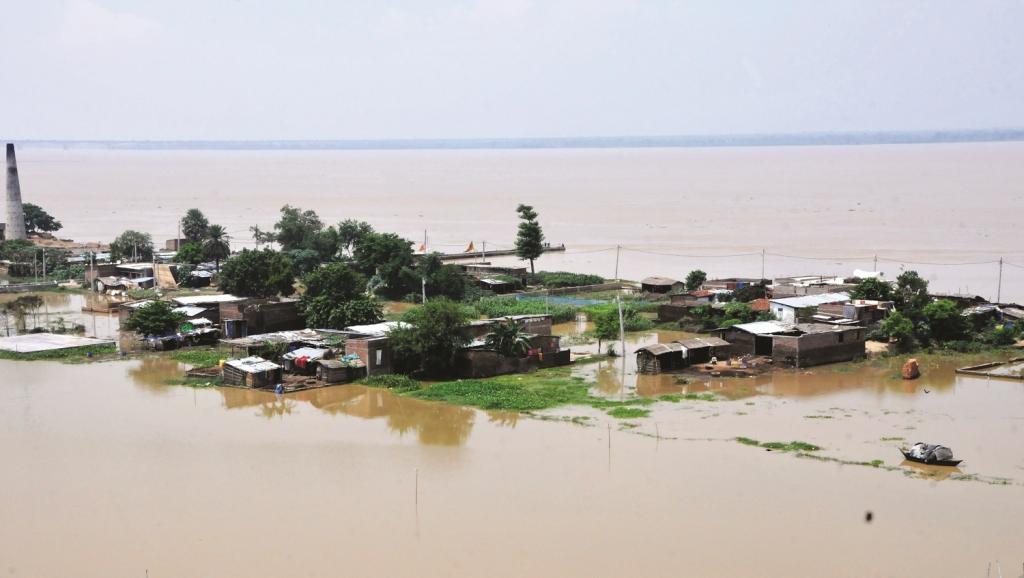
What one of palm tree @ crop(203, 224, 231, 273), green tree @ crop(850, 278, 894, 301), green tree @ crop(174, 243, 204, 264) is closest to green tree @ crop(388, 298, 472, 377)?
green tree @ crop(850, 278, 894, 301)

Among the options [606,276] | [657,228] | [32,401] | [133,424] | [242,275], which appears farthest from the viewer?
[657,228]

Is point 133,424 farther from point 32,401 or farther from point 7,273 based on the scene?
point 7,273

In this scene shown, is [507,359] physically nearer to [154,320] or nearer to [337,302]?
[337,302]

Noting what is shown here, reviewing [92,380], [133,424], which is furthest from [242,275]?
[133,424]

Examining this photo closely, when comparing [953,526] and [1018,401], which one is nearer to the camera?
[953,526]

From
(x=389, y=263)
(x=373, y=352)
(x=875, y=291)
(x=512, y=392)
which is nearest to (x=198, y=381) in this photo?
(x=373, y=352)

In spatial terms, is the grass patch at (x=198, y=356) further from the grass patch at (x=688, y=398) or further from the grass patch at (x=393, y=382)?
the grass patch at (x=688, y=398)
